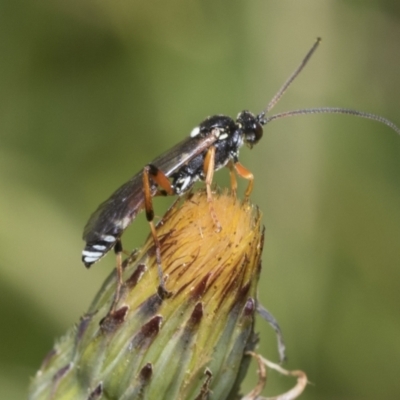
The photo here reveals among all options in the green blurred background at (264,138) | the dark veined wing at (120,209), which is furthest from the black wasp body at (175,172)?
the green blurred background at (264,138)

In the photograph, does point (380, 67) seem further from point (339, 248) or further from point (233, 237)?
point (233, 237)

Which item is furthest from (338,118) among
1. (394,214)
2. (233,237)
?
(233,237)

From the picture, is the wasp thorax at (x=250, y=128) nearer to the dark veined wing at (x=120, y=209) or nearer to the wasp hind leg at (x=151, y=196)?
the dark veined wing at (x=120, y=209)

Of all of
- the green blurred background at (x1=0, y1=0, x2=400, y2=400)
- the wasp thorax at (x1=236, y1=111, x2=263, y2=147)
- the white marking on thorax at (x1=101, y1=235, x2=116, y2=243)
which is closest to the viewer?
the white marking on thorax at (x1=101, y1=235, x2=116, y2=243)

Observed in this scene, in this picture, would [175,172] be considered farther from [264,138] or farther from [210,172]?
[264,138]

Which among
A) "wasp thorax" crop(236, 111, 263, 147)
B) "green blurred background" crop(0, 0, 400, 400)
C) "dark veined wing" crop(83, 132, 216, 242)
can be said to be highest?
"green blurred background" crop(0, 0, 400, 400)

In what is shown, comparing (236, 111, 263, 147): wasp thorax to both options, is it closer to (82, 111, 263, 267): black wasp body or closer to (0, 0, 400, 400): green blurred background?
(82, 111, 263, 267): black wasp body

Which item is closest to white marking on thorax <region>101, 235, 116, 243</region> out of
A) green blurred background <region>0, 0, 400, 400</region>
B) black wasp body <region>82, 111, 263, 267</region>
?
black wasp body <region>82, 111, 263, 267</region>

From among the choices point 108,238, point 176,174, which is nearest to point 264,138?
point 176,174
